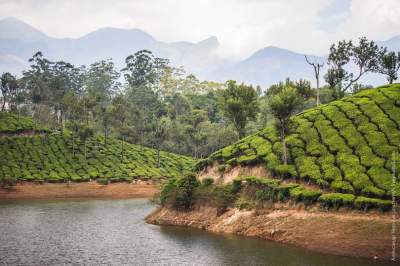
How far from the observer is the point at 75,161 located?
4099 inches

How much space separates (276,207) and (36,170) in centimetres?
6187

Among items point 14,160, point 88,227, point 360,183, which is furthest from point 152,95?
point 360,183

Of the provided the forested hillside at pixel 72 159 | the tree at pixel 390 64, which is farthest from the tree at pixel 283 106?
the forested hillside at pixel 72 159

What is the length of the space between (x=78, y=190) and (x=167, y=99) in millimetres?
85283

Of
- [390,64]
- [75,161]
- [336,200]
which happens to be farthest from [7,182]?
[390,64]

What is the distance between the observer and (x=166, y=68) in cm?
19100

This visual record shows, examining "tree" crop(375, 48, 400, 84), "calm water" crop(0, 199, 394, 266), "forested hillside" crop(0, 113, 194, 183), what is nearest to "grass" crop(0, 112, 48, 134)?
"forested hillside" crop(0, 113, 194, 183)

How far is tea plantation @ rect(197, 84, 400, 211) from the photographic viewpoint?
47062 millimetres

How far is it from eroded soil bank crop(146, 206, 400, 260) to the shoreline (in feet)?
130

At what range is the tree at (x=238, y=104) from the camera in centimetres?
7975

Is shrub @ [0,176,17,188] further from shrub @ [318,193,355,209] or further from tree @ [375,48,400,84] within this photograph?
tree @ [375,48,400,84]

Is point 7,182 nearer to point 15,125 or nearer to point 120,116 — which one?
point 15,125

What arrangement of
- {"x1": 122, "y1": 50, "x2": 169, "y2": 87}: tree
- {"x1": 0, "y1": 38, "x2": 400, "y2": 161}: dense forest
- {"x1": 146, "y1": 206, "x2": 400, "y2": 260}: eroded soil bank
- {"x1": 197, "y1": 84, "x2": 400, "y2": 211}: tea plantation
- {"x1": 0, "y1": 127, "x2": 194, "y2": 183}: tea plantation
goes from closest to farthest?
{"x1": 146, "y1": 206, "x2": 400, "y2": 260}: eroded soil bank → {"x1": 197, "y1": 84, "x2": 400, "y2": 211}: tea plantation → {"x1": 0, "y1": 38, "x2": 400, "y2": 161}: dense forest → {"x1": 0, "y1": 127, "x2": 194, "y2": 183}: tea plantation → {"x1": 122, "y1": 50, "x2": 169, "y2": 87}: tree

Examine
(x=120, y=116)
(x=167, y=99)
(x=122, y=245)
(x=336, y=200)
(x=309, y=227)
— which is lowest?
(x=122, y=245)
